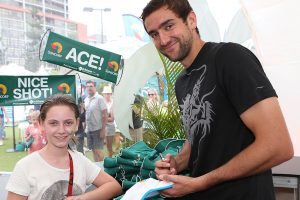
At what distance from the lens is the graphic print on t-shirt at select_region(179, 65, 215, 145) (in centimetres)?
120

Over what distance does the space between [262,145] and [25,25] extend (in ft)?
16.4

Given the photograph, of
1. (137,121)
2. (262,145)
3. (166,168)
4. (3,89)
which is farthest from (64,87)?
(262,145)

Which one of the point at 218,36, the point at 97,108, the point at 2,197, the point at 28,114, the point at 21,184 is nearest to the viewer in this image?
the point at 21,184

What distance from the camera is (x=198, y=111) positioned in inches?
48.9

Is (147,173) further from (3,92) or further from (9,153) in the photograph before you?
(9,153)

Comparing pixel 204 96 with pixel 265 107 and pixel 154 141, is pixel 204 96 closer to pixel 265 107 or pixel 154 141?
pixel 265 107

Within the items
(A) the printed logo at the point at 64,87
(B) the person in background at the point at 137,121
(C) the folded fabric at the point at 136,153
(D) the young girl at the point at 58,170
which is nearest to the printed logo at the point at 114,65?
(B) the person in background at the point at 137,121

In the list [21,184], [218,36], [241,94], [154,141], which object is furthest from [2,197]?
[241,94]

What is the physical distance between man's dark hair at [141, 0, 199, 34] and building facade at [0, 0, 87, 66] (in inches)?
155

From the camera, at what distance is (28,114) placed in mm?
4641

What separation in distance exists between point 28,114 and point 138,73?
61.6 inches

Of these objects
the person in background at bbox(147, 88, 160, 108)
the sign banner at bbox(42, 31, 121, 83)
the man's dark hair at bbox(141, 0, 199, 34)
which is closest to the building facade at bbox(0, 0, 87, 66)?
the sign banner at bbox(42, 31, 121, 83)

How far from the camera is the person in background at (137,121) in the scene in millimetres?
4285

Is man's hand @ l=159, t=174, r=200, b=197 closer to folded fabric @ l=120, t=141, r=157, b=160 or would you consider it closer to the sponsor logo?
folded fabric @ l=120, t=141, r=157, b=160
